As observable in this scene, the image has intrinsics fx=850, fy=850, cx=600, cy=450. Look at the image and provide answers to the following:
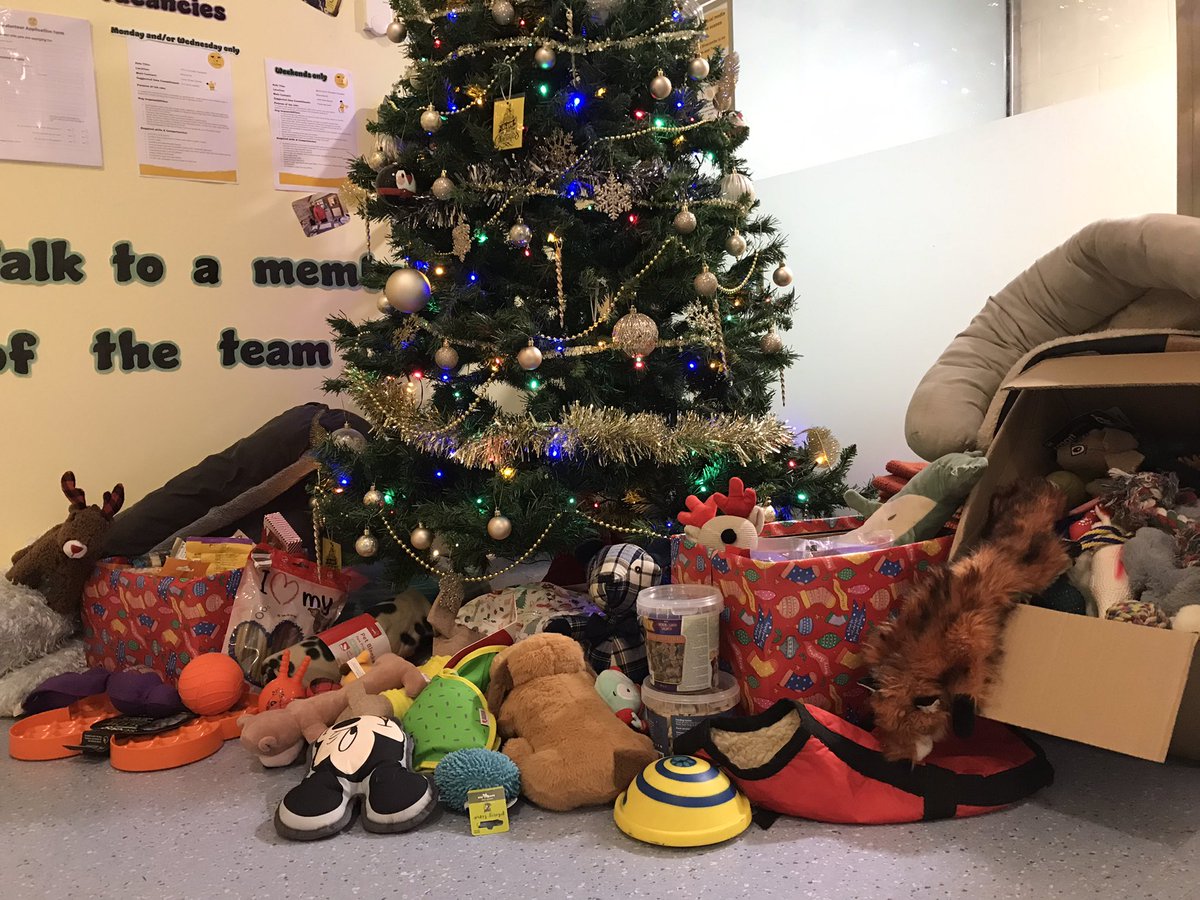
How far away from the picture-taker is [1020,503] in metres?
1.13

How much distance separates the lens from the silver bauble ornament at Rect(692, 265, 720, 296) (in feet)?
5.33

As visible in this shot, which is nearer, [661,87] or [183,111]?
[661,87]

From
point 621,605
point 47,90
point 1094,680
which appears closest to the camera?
point 1094,680

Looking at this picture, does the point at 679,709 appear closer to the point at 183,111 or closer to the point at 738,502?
the point at 738,502

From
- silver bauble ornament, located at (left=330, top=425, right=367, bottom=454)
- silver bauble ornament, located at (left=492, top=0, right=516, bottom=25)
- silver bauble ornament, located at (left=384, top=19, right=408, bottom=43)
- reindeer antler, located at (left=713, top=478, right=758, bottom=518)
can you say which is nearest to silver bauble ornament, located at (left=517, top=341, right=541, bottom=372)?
silver bauble ornament, located at (left=330, top=425, right=367, bottom=454)

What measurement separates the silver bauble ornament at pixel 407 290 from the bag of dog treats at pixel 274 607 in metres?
0.53

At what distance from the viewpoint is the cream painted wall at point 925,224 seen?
5.62 feet

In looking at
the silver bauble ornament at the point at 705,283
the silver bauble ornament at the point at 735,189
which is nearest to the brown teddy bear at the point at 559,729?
the silver bauble ornament at the point at 705,283

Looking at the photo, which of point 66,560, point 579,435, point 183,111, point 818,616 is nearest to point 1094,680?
point 818,616

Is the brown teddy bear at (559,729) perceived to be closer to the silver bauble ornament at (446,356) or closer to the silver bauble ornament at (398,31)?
the silver bauble ornament at (446,356)

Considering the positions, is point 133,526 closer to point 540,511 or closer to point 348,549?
point 348,549

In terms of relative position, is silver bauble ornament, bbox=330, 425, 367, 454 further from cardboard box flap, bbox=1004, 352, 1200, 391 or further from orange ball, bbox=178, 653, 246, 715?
cardboard box flap, bbox=1004, 352, 1200, 391

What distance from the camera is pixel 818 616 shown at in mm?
1107

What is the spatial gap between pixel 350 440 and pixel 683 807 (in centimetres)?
108
